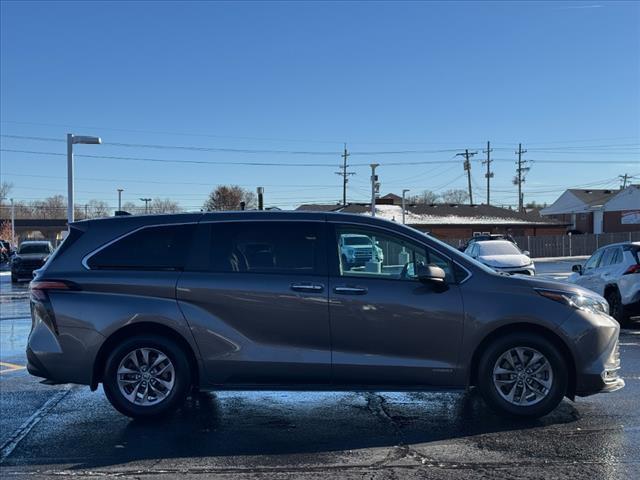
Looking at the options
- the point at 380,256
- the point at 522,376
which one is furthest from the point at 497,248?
the point at 380,256

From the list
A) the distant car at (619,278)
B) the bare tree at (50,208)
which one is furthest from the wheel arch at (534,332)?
the bare tree at (50,208)

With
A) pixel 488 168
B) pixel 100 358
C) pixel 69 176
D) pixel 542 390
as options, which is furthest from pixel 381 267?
pixel 488 168

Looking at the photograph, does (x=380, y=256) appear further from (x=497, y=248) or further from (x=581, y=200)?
(x=581, y=200)

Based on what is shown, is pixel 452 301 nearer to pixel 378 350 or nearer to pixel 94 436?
pixel 378 350

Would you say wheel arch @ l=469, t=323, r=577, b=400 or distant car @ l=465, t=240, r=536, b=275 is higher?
distant car @ l=465, t=240, r=536, b=275

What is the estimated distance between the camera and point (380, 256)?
609 cm

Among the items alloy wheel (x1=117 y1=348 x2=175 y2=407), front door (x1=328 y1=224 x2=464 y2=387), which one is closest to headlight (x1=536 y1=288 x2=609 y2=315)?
front door (x1=328 y1=224 x2=464 y2=387)

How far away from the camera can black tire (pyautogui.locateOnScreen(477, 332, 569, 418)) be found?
5770mm

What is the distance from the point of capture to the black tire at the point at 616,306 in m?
12.3

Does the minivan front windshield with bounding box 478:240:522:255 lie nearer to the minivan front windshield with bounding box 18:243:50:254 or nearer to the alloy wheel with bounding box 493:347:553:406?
the alloy wheel with bounding box 493:347:553:406

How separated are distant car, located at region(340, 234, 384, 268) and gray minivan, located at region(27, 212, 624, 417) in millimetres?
30

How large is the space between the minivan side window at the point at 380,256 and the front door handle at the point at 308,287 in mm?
252

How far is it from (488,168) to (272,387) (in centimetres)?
7697

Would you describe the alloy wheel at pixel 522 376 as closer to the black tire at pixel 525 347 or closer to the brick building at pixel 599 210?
the black tire at pixel 525 347
